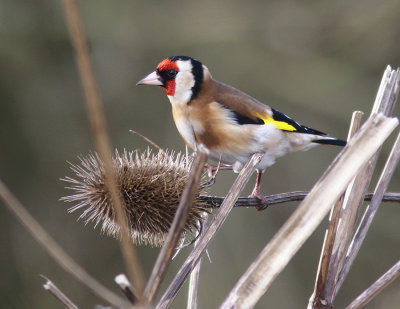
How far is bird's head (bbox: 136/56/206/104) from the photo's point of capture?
9.55 ft

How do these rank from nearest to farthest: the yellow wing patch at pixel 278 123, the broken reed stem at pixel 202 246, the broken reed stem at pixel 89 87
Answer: the broken reed stem at pixel 89 87 → the broken reed stem at pixel 202 246 → the yellow wing patch at pixel 278 123

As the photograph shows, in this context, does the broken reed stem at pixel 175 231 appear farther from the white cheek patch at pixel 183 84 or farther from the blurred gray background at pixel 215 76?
the blurred gray background at pixel 215 76

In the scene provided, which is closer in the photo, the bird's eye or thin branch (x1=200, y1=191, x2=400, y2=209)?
thin branch (x1=200, y1=191, x2=400, y2=209)

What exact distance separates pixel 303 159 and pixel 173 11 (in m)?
2.03

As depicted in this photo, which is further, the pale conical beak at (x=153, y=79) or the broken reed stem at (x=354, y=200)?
the pale conical beak at (x=153, y=79)

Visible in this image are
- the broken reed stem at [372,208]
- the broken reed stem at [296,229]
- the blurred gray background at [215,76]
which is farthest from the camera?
the blurred gray background at [215,76]

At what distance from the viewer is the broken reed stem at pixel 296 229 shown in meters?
1.34

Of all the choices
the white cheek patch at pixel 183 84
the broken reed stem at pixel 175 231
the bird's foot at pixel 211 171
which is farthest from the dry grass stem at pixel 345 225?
the white cheek patch at pixel 183 84

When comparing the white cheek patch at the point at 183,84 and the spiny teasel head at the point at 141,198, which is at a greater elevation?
the white cheek patch at the point at 183,84

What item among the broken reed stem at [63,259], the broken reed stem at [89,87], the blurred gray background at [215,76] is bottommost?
the blurred gray background at [215,76]

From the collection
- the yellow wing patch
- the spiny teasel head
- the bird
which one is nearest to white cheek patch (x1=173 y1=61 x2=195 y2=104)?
the bird

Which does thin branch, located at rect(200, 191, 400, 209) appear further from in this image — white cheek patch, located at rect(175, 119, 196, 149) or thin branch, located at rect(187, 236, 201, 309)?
white cheek patch, located at rect(175, 119, 196, 149)

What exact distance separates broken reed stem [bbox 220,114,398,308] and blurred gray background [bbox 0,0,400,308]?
14.0ft

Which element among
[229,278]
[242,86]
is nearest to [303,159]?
[242,86]
